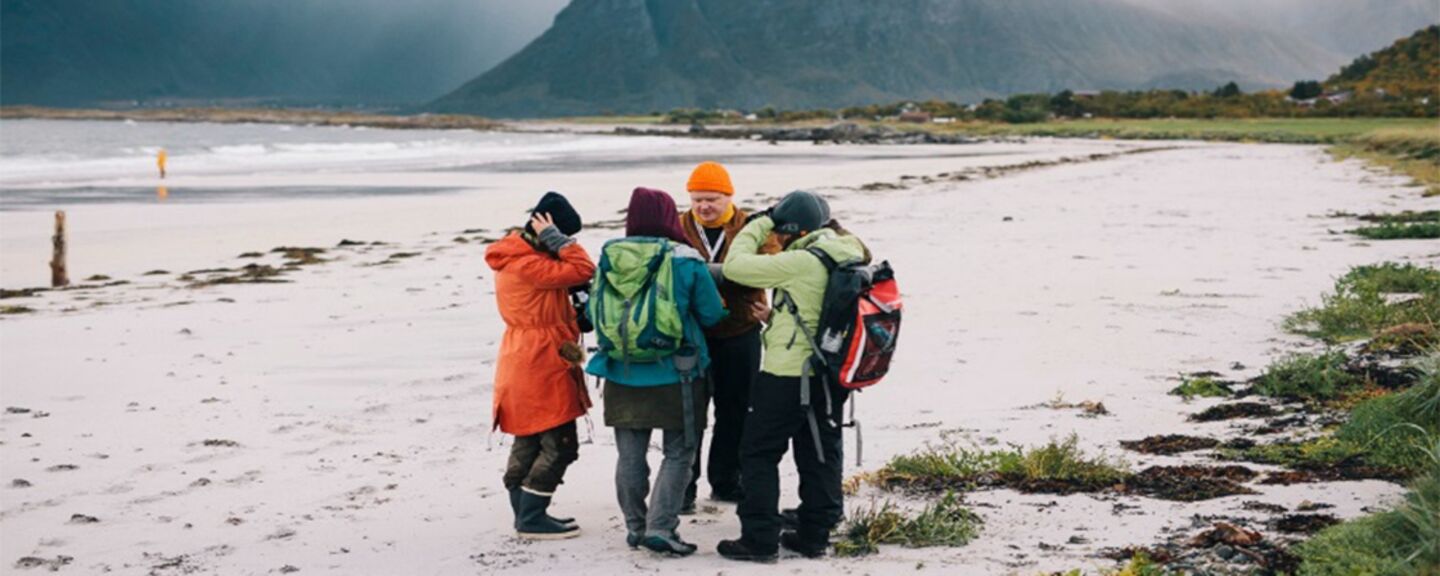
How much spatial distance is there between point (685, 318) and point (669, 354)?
16 centimetres

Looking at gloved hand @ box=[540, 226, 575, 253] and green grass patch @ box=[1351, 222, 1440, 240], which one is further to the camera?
green grass patch @ box=[1351, 222, 1440, 240]

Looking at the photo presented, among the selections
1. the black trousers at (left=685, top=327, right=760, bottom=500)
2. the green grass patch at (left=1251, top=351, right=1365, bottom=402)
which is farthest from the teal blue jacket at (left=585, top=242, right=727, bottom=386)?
the green grass patch at (left=1251, top=351, right=1365, bottom=402)

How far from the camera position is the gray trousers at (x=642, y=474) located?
233 inches

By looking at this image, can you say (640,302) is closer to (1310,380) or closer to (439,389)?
(439,389)

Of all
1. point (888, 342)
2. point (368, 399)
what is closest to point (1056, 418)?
point (888, 342)

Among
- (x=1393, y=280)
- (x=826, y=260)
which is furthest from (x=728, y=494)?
(x=1393, y=280)

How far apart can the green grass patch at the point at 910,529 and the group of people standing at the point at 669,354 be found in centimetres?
13

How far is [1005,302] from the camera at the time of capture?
1300cm

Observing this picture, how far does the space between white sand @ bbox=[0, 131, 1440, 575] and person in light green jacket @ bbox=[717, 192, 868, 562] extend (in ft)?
0.58

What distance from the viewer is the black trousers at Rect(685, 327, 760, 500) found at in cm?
624

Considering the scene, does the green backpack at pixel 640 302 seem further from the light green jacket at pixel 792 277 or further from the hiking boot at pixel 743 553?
the hiking boot at pixel 743 553

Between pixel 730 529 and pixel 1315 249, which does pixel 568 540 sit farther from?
pixel 1315 249

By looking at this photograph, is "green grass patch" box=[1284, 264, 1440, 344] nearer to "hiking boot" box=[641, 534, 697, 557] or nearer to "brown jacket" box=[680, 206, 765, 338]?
Answer: "brown jacket" box=[680, 206, 765, 338]

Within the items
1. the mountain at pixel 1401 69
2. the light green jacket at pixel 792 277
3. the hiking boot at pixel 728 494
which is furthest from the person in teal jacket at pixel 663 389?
the mountain at pixel 1401 69
